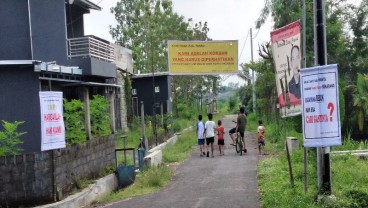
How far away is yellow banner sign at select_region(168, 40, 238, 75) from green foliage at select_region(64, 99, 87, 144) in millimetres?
13143

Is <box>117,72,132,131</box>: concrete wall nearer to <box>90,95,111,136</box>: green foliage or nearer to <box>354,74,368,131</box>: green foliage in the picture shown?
<box>90,95,111,136</box>: green foliage

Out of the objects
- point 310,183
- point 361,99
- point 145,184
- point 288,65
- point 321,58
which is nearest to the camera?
point 321,58

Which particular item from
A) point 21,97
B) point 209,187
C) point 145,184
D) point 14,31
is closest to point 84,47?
point 14,31

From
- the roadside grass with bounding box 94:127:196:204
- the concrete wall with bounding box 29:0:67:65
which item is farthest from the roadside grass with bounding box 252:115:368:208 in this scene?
the concrete wall with bounding box 29:0:67:65

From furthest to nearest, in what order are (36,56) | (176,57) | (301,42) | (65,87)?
(176,57)
(65,87)
(36,56)
(301,42)

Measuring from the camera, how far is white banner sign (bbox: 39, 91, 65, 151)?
362 inches

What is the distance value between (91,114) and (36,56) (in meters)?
3.13

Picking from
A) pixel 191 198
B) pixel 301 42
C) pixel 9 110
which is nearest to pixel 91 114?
pixel 9 110

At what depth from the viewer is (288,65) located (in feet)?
28.7

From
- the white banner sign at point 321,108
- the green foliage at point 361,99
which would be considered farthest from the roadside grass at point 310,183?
the green foliage at point 361,99

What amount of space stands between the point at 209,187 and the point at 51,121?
3900mm

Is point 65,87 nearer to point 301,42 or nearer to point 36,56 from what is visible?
point 36,56

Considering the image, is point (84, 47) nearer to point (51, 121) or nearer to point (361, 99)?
point (51, 121)

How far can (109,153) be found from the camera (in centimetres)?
1385
